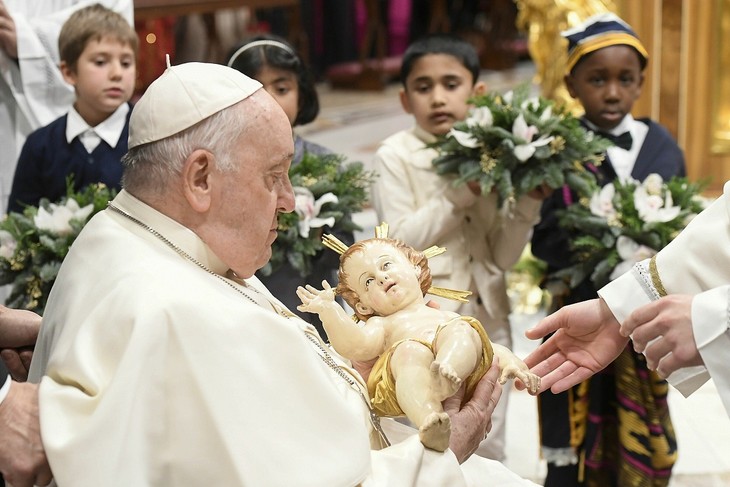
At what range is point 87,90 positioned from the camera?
4770 millimetres

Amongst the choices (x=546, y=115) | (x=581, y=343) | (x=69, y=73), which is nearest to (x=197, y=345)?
(x=581, y=343)

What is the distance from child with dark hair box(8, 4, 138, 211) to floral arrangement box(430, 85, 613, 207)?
56.6 inches

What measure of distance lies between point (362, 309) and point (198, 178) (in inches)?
27.0

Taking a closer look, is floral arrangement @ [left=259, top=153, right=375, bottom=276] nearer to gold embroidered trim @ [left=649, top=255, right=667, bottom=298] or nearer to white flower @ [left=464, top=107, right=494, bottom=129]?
white flower @ [left=464, top=107, right=494, bottom=129]

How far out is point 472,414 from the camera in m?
2.79

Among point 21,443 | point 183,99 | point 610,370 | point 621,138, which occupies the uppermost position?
point 183,99

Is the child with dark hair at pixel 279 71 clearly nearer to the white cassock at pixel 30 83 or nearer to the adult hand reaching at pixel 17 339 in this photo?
the white cassock at pixel 30 83

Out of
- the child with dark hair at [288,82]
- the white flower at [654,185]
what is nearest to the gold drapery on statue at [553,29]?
the white flower at [654,185]

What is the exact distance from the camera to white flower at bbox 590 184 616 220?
450 centimetres

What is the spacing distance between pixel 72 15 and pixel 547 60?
301 cm

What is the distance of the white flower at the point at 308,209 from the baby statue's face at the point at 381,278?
121 centimetres

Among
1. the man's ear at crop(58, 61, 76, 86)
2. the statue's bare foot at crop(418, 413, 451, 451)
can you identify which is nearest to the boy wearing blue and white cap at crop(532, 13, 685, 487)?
the statue's bare foot at crop(418, 413, 451, 451)

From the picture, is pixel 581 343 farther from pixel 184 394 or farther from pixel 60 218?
pixel 60 218

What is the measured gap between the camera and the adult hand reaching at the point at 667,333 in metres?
2.94
